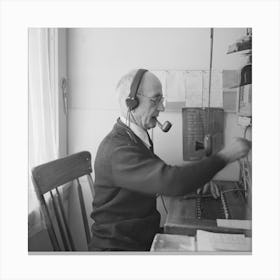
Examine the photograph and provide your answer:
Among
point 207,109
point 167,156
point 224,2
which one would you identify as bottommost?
point 167,156

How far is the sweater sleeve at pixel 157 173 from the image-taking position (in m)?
1.49

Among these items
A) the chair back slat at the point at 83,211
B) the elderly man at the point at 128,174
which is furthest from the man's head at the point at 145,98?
the chair back slat at the point at 83,211

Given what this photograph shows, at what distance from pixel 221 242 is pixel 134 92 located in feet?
2.17

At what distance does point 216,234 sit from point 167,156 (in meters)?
0.35

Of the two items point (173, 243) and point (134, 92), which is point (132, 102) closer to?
point (134, 92)

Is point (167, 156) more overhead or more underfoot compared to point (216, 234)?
more overhead

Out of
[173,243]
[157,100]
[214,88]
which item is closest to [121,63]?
[157,100]

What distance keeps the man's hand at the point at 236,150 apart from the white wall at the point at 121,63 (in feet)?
0.10

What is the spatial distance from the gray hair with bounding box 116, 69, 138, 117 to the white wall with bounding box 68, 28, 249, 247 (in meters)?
0.02

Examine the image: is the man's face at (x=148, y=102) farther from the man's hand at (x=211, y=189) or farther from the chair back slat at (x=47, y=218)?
the chair back slat at (x=47, y=218)
